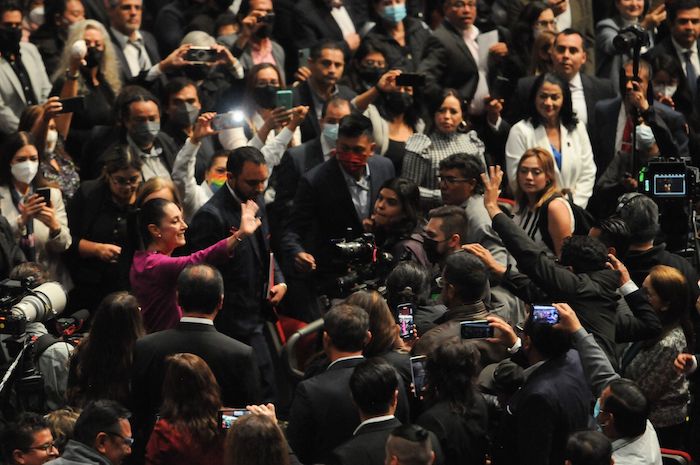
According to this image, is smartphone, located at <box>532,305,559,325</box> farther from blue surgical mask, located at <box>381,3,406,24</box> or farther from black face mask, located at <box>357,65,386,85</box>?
blue surgical mask, located at <box>381,3,406,24</box>

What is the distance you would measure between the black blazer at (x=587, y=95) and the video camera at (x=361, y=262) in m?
2.37

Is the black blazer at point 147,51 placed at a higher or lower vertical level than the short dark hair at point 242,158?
lower

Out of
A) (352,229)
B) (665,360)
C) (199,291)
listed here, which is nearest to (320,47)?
(352,229)

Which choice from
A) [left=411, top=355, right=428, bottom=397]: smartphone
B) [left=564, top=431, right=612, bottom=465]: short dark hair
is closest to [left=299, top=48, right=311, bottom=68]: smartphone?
[left=411, top=355, right=428, bottom=397]: smartphone

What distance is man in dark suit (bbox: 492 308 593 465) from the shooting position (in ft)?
20.3

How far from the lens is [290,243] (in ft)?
27.9

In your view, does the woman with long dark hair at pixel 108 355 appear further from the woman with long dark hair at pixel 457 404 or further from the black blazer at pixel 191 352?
the woman with long dark hair at pixel 457 404

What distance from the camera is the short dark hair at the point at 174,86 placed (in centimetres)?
956

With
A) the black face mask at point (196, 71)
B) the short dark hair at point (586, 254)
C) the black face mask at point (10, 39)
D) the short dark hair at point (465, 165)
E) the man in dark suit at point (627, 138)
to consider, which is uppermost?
the black face mask at point (10, 39)

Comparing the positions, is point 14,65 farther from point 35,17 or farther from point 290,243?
point 290,243

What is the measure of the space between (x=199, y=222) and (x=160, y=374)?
179cm

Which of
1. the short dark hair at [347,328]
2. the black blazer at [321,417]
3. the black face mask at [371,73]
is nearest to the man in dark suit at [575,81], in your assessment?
the black face mask at [371,73]

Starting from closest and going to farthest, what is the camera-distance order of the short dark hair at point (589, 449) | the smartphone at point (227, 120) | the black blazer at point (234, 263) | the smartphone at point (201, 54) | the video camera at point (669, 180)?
1. the short dark hair at point (589, 449)
2. the black blazer at point (234, 263)
3. the video camera at point (669, 180)
4. the smartphone at point (227, 120)
5. the smartphone at point (201, 54)

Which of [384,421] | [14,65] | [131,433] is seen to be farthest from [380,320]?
[14,65]
